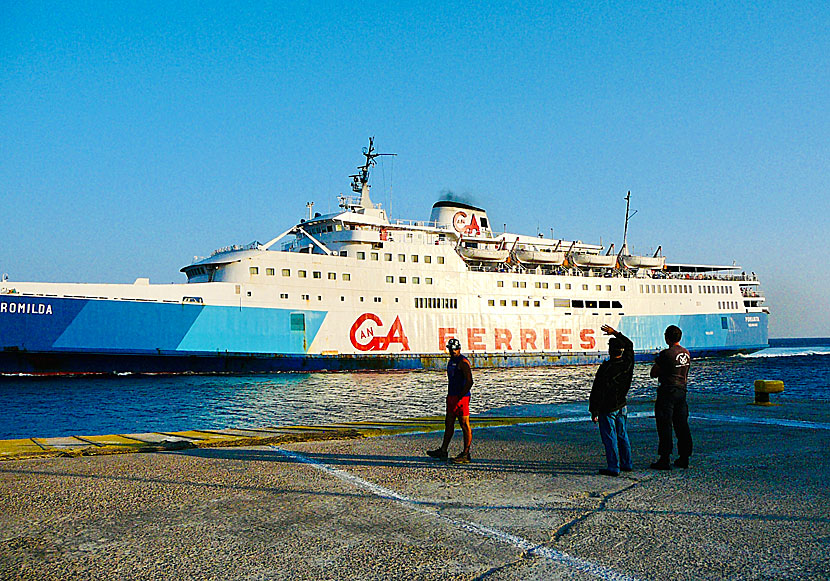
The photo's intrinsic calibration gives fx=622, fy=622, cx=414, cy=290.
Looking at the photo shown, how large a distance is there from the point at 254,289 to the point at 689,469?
Answer: 27337 mm

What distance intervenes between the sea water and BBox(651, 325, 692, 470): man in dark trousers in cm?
666

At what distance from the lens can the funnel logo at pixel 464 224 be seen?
4125 centimetres

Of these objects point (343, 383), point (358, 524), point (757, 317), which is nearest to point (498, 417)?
point (358, 524)

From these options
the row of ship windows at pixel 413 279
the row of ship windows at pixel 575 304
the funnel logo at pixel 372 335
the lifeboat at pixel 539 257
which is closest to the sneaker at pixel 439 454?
the funnel logo at pixel 372 335

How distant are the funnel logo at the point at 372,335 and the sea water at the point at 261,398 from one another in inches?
62.9

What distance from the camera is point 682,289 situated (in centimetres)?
4569

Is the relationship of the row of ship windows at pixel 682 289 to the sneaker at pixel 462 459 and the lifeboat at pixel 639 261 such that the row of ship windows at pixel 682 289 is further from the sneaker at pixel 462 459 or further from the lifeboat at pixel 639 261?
the sneaker at pixel 462 459

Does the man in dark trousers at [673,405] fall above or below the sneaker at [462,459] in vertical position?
above

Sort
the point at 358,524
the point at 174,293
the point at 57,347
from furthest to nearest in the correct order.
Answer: the point at 174,293 < the point at 57,347 < the point at 358,524

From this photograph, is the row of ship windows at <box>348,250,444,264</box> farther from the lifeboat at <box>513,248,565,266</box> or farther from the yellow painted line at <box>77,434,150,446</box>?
the yellow painted line at <box>77,434,150,446</box>

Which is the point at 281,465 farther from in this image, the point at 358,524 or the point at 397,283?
the point at 397,283

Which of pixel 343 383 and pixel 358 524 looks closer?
pixel 358 524

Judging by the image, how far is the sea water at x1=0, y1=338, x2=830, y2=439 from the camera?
51.5 feet

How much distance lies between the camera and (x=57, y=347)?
2680 centimetres
